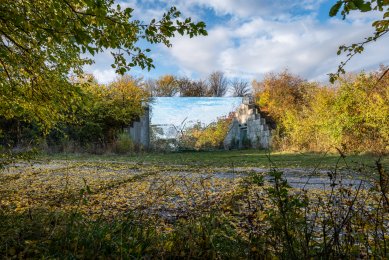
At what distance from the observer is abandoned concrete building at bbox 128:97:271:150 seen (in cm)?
1748

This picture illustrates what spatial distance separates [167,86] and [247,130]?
1738 centimetres

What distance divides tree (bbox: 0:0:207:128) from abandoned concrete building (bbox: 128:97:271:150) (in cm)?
1293

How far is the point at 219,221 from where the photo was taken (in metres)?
2.38

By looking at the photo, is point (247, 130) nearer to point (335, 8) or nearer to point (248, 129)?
point (248, 129)

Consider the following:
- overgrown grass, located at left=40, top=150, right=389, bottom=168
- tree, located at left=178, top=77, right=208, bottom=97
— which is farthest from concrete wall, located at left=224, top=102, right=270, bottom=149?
tree, located at left=178, top=77, right=208, bottom=97

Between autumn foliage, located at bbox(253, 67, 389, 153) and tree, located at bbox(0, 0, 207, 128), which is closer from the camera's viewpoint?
tree, located at bbox(0, 0, 207, 128)

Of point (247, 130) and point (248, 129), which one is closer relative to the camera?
point (248, 129)

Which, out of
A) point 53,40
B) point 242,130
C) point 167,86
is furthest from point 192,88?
point 53,40

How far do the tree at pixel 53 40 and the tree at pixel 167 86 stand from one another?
31279 mm

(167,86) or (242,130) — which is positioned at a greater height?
(167,86)

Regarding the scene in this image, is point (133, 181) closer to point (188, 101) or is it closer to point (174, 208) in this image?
point (174, 208)

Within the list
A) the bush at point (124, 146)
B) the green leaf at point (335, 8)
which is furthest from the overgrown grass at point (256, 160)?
the green leaf at point (335, 8)

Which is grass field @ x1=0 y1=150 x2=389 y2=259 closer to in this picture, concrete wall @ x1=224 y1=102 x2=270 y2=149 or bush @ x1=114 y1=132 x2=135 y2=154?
bush @ x1=114 y1=132 x2=135 y2=154

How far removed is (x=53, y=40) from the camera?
105 inches
